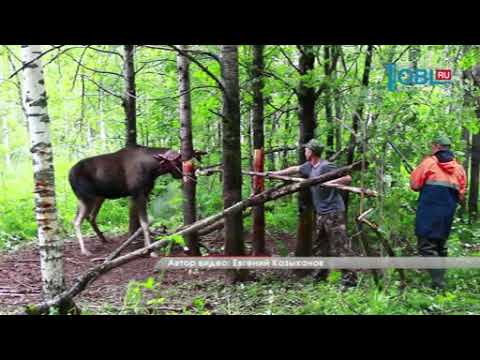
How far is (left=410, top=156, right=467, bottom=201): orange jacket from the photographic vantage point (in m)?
4.47

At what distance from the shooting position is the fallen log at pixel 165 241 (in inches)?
164

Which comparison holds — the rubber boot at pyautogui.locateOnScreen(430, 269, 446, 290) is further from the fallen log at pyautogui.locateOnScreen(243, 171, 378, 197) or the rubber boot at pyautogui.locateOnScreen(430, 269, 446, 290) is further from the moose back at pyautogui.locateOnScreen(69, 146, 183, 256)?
the moose back at pyautogui.locateOnScreen(69, 146, 183, 256)

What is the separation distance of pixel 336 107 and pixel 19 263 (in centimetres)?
298

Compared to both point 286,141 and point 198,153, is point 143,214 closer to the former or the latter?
point 198,153

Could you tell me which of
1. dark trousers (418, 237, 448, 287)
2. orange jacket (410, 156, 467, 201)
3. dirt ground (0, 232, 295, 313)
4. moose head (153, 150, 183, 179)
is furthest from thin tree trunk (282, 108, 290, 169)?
dark trousers (418, 237, 448, 287)

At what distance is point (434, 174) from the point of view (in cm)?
448

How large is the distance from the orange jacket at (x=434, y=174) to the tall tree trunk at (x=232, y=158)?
4.72 ft

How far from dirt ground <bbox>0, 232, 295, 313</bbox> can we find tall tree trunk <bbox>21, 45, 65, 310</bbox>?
204 millimetres

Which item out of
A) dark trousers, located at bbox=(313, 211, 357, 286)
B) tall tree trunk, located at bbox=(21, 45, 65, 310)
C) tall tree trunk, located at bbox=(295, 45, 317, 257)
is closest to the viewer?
tall tree trunk, located at bbox=(21, 45, 65, 310)

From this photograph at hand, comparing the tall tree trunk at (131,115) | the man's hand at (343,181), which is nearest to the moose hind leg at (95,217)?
the tall tree trunk at (131,115)

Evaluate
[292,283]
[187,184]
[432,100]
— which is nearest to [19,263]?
[187,184]

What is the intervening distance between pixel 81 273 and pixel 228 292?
1192mm

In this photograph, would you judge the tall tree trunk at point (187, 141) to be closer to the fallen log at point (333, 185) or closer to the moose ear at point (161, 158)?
the moose ear at point (161, 158)
